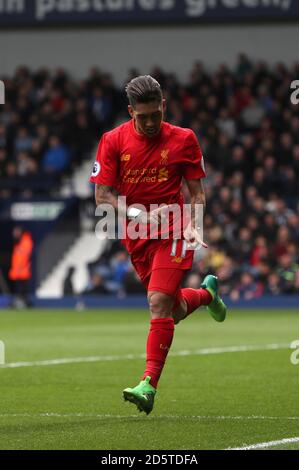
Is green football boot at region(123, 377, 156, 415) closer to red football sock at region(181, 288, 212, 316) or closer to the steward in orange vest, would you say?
red football sock at region(181, 288, 212, 316)

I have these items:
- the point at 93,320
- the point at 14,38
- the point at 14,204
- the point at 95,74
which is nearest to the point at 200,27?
the point at 95,74

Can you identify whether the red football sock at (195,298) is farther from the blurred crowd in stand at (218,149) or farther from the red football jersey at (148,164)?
the blurred crowd in stand at (218,149)

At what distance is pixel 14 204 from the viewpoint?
94.3ft

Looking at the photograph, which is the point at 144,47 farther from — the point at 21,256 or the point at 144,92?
the point at 144,92

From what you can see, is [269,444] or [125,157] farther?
[125,157]

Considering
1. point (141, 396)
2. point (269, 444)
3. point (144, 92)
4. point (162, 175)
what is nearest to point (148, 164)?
point (162, 175)

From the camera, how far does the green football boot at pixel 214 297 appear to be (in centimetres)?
1009

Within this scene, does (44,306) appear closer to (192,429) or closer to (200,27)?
(200,27)

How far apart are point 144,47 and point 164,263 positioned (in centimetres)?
2597

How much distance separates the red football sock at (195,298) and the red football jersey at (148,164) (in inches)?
31.0

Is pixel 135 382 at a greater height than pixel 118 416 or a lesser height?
lesser

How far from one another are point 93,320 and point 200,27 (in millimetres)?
13800

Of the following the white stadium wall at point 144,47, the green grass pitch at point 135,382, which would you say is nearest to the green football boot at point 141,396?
the green grass pitch at point 135,382

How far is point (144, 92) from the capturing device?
8469 millimetres
